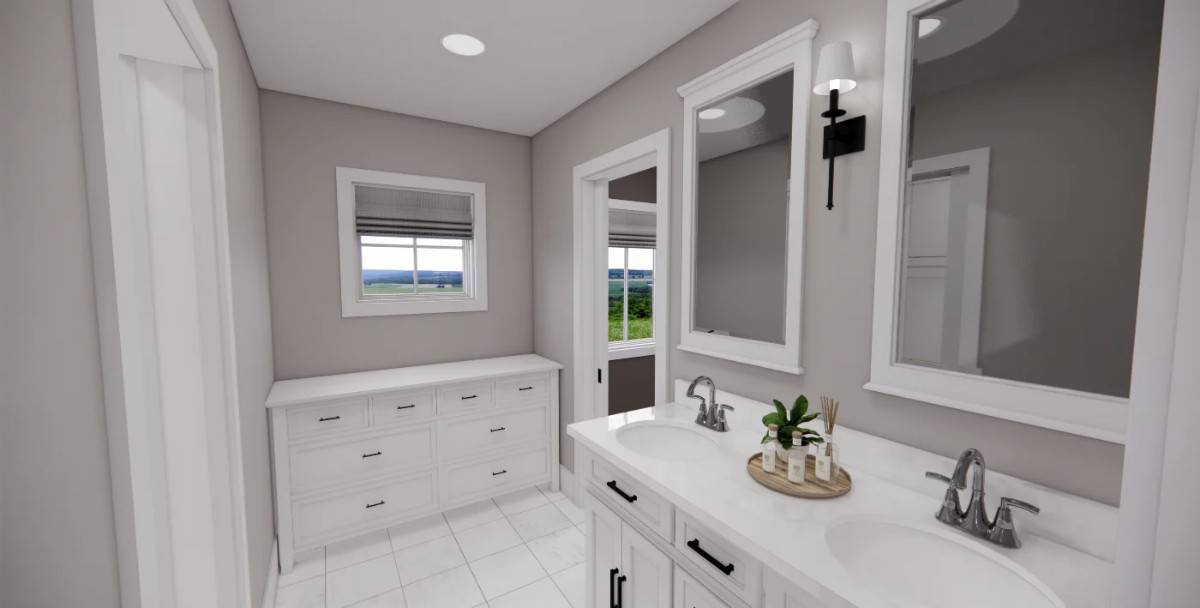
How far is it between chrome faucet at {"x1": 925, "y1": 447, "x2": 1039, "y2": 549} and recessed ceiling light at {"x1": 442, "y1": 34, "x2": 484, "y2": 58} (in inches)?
92.9

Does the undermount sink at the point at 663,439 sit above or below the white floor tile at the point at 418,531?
above

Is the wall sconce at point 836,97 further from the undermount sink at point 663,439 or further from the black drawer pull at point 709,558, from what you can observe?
the black drawer pull at point 709,558

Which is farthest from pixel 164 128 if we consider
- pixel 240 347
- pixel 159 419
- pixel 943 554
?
pixel 943 554

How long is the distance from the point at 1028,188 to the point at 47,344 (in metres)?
1.82

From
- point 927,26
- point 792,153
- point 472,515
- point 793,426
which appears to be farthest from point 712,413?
point 472,515

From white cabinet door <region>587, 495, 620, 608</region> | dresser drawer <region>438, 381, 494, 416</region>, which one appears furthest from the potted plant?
dresser drawer <region>438, 381, 494, 416</region>

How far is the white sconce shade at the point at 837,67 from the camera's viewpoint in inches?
52.9

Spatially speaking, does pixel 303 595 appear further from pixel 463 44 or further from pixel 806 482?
pixel 463 44

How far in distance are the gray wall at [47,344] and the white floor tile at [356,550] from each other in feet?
7.03

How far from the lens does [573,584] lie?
2293 millimetres

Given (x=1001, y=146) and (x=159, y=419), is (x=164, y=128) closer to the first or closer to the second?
(x=159, y=419)

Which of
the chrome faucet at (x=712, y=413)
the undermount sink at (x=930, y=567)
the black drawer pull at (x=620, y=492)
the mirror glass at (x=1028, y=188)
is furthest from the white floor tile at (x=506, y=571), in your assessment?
the mirror glass at (x=1028, y=188)

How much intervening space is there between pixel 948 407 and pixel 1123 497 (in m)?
0.99

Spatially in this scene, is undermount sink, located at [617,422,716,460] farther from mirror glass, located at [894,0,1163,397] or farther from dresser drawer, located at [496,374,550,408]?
dresser drawer, located at [496,374,550,408]
